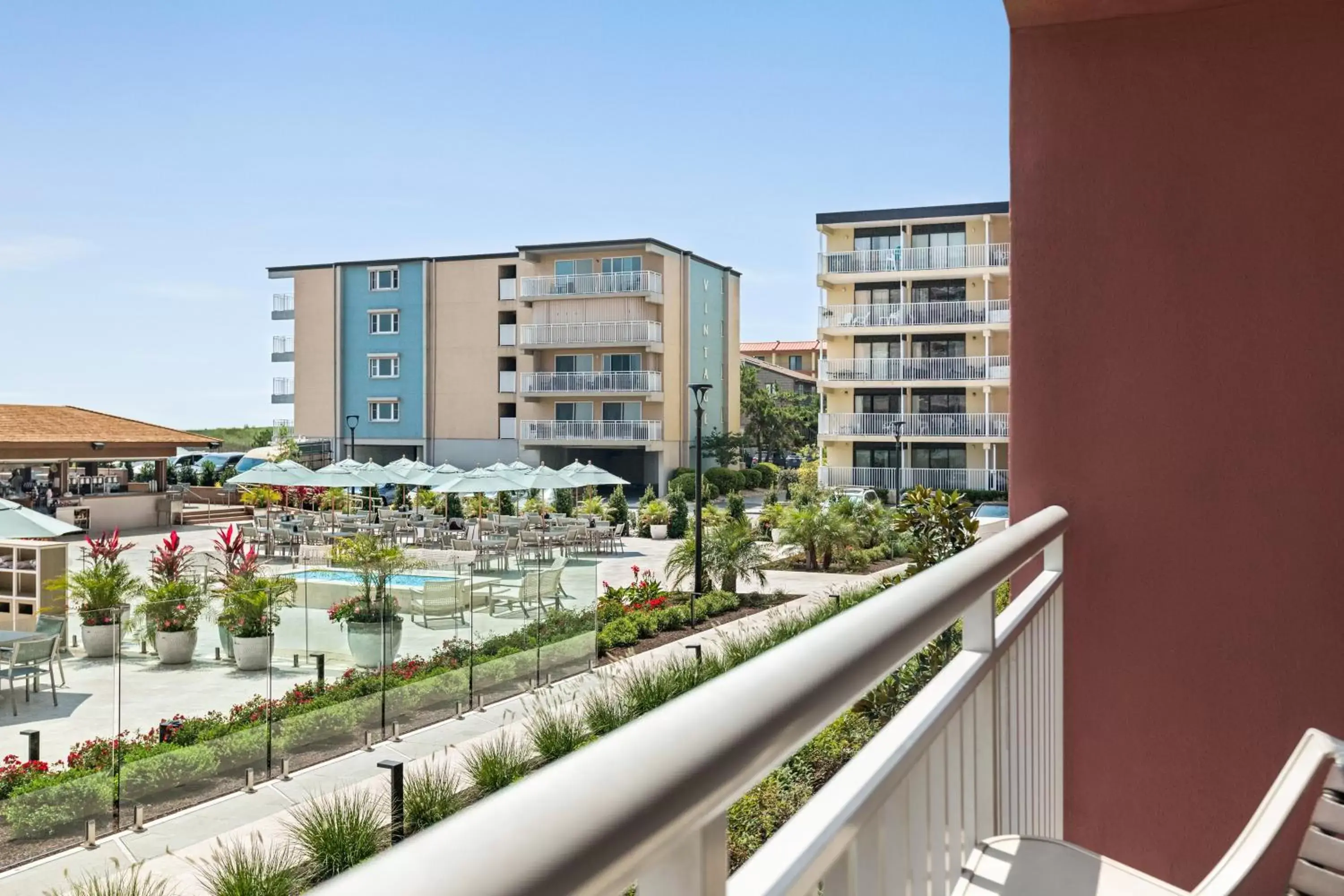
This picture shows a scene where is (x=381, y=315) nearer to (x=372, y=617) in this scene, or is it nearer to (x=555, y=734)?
(x=372, y=617)

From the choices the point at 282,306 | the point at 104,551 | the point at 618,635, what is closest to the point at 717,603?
the point at 618,635

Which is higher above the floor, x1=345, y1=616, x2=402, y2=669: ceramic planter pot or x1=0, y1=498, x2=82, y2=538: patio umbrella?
x1=0, y1=498, x2=82, y2=538: patio umbrella

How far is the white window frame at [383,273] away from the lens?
1623 inches

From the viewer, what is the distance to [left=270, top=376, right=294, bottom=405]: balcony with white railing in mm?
43625

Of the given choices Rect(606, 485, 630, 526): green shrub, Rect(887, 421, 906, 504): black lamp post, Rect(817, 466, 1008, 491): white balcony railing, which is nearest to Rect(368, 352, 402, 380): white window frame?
Rect(606, 485, 630, 526): green shrub

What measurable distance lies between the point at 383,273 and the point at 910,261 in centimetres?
2054

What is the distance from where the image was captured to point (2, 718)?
25.8ft

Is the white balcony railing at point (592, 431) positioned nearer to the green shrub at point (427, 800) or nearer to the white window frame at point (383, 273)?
the white window frame at point (383, 273)

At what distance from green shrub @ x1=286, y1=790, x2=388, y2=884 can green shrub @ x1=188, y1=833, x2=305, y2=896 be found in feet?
0.31

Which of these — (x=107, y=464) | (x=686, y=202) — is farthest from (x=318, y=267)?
(x=686, y=202)

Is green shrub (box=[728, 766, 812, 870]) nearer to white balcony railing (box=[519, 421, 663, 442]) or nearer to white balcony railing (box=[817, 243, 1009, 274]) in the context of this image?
white balcony railing (box=[817, 243, 1009, 274])

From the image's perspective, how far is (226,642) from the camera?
29.3ft

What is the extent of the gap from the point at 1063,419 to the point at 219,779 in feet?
23.2

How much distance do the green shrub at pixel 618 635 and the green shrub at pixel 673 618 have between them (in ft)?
1.66
